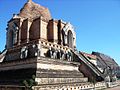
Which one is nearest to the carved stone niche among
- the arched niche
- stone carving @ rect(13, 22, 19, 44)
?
stone carving @ rect(13, 22, 19, 44)

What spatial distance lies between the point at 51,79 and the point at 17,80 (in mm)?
3139

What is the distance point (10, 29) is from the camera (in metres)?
26.8

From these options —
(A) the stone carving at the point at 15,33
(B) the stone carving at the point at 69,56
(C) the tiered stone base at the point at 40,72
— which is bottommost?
(C) the tiered stone base at the point at 40,72

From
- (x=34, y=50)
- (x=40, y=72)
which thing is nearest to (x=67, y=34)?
(x=34, y=50)

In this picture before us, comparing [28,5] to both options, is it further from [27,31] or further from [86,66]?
[86,66]

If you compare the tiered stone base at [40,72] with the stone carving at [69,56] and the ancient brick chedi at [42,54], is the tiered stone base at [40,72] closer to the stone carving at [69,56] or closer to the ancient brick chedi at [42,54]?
the ancient brick chedi at [42,54]

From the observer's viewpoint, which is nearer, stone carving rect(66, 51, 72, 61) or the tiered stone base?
the tiered stone base

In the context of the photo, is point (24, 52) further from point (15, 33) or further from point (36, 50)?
point (15, 33)

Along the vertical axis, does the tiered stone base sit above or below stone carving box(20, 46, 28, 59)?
below

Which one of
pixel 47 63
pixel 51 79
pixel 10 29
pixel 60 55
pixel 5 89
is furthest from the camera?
pixel 10 29

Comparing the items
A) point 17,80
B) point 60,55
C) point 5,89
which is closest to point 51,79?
point 17,80

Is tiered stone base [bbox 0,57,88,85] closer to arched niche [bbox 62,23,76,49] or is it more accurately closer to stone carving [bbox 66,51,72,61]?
stone carving [bbox 66,51,72,61]

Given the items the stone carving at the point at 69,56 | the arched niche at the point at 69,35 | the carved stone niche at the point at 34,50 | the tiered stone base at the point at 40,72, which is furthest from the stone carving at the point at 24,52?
the arched niche at the point at 69,35

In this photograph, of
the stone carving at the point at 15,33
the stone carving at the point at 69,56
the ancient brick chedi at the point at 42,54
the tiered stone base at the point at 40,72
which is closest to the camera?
the tiered stone base at the point at 40,72
